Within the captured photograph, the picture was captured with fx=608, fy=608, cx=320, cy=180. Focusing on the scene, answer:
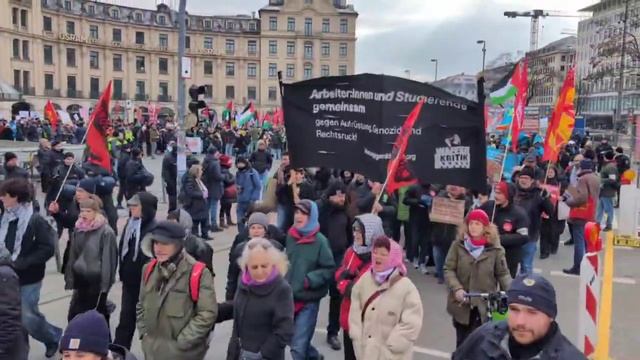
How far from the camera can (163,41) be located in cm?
8312

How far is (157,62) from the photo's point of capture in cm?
8212

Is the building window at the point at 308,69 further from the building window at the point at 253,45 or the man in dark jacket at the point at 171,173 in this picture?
the man in dark jacket at the point at 171,173

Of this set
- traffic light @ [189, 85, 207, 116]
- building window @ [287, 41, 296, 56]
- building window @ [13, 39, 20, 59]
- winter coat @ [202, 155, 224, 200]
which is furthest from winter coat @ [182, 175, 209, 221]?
building window @ [287, 41, 296, 56]

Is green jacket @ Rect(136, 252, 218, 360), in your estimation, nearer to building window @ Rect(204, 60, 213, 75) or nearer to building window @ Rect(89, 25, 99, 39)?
building window @ Rect(89, 25, 99, 39)

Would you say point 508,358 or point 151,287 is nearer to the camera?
point 508,358

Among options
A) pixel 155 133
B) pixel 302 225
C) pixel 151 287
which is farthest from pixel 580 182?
pixel 155 133

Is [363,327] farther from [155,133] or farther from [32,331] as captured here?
[155,133]

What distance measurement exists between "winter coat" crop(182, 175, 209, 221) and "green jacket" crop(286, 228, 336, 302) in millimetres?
5822

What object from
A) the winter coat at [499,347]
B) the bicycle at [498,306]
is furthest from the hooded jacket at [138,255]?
the winter coat at [499,347]

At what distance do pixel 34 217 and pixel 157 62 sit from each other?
81.0 meters

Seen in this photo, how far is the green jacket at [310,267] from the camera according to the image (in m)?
5.15

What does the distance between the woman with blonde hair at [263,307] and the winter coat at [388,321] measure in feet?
1.76

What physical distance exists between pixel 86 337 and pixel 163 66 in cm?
8437

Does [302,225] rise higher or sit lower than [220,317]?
higher
